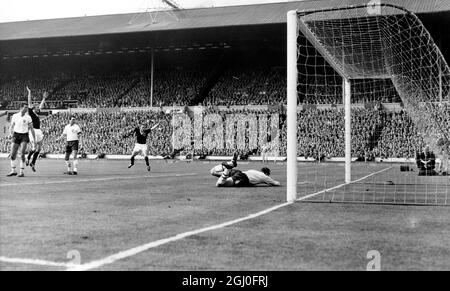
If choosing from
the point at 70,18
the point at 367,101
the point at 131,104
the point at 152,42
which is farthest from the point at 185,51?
the point at 367,101

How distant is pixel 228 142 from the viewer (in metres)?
41.1

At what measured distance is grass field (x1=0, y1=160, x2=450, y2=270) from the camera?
4062mm

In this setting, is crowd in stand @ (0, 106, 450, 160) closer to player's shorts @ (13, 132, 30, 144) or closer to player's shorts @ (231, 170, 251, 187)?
player's shorts @ (231, 170, 251, 187)

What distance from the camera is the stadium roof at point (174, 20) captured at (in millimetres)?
42312

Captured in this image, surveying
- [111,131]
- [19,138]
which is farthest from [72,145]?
[111,131]

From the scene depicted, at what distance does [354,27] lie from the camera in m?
12.3

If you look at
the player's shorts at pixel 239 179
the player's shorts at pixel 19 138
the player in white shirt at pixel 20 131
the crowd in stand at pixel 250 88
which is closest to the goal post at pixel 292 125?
the player's shorts at pixel 239 179

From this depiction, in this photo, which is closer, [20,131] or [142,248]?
[142,248]

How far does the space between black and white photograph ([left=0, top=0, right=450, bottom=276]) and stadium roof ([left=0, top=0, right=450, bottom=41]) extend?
0.26 m

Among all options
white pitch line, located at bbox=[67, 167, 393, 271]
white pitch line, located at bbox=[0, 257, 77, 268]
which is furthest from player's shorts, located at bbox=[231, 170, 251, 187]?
white pitch line, located at bbox=[0, 257, 77, 268]

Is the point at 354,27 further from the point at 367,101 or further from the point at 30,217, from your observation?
the point at 367,101

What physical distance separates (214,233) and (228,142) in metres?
35.6

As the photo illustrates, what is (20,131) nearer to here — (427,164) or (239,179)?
(239,179)
